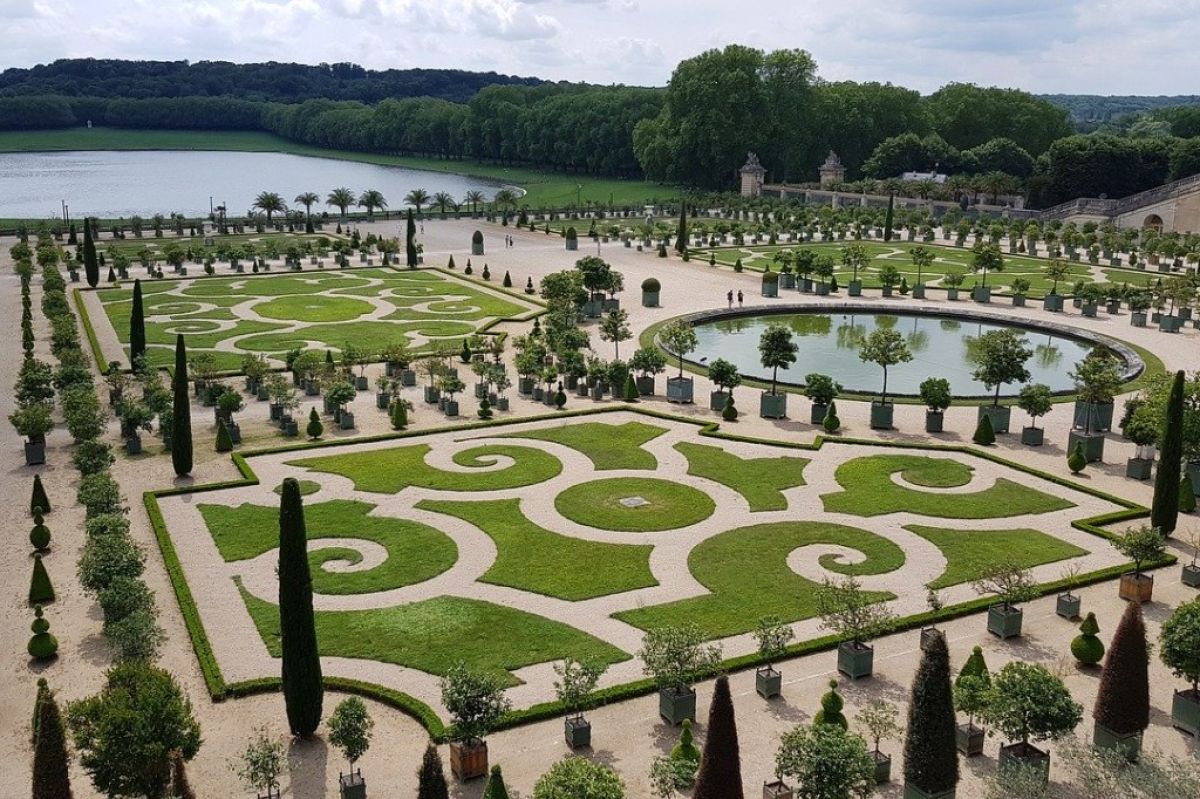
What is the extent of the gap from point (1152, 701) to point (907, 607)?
5.80m

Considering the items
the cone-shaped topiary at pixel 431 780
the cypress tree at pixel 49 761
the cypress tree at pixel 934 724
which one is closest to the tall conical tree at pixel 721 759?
the cypress tree at pixel 934 724

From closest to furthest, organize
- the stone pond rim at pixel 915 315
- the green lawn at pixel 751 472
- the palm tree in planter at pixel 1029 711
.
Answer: the palm tree in planter at pixel 1029 711 < the green lawn at pixel 751 472 < the stone pond rim at pixel 915 315

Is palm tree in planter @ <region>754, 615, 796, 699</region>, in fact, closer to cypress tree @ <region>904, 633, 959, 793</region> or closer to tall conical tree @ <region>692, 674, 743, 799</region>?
cypress tree @ <region>904, 633, 959, 793</region>

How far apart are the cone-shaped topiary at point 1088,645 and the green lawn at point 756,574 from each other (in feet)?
15.0

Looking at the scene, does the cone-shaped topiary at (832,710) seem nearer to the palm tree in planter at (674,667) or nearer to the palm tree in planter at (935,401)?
the palm tree in planter at (674,667)

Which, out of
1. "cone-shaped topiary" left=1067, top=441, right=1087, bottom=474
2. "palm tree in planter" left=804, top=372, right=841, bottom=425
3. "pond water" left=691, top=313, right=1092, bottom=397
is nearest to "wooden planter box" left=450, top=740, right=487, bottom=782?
"cone-shaped topiary" left=1067, top=441, right=1087, bottom=474

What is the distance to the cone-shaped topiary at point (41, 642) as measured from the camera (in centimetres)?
2372

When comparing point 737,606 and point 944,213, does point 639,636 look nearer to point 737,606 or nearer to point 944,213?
point 737,606

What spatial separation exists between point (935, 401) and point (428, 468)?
63.1 ft

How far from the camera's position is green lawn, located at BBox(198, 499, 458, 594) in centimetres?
2781

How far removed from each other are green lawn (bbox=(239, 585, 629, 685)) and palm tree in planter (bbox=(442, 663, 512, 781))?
316cm

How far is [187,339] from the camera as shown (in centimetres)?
5766

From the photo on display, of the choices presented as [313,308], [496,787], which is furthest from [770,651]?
[313,308]

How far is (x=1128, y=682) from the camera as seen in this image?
1992cm
